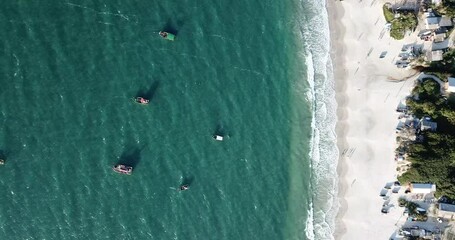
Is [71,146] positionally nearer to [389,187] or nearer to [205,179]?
[205,179]

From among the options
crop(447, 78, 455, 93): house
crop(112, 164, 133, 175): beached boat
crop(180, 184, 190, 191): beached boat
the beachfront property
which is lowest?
crop(180, 184, 190, 191): beached boat

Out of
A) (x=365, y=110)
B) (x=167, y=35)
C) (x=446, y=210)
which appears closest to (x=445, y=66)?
(x=365, y=110)

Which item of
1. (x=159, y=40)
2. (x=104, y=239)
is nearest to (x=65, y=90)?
(x=159, y=40)

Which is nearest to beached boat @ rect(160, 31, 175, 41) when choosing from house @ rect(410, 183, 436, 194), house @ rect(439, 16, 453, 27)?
house @ rect(439, 16, 453, 27)

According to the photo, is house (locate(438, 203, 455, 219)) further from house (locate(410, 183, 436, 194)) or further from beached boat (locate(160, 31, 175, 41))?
beached boat (locate(160, 31, 175, 41))

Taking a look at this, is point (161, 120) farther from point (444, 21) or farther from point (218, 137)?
point (444, 21)
